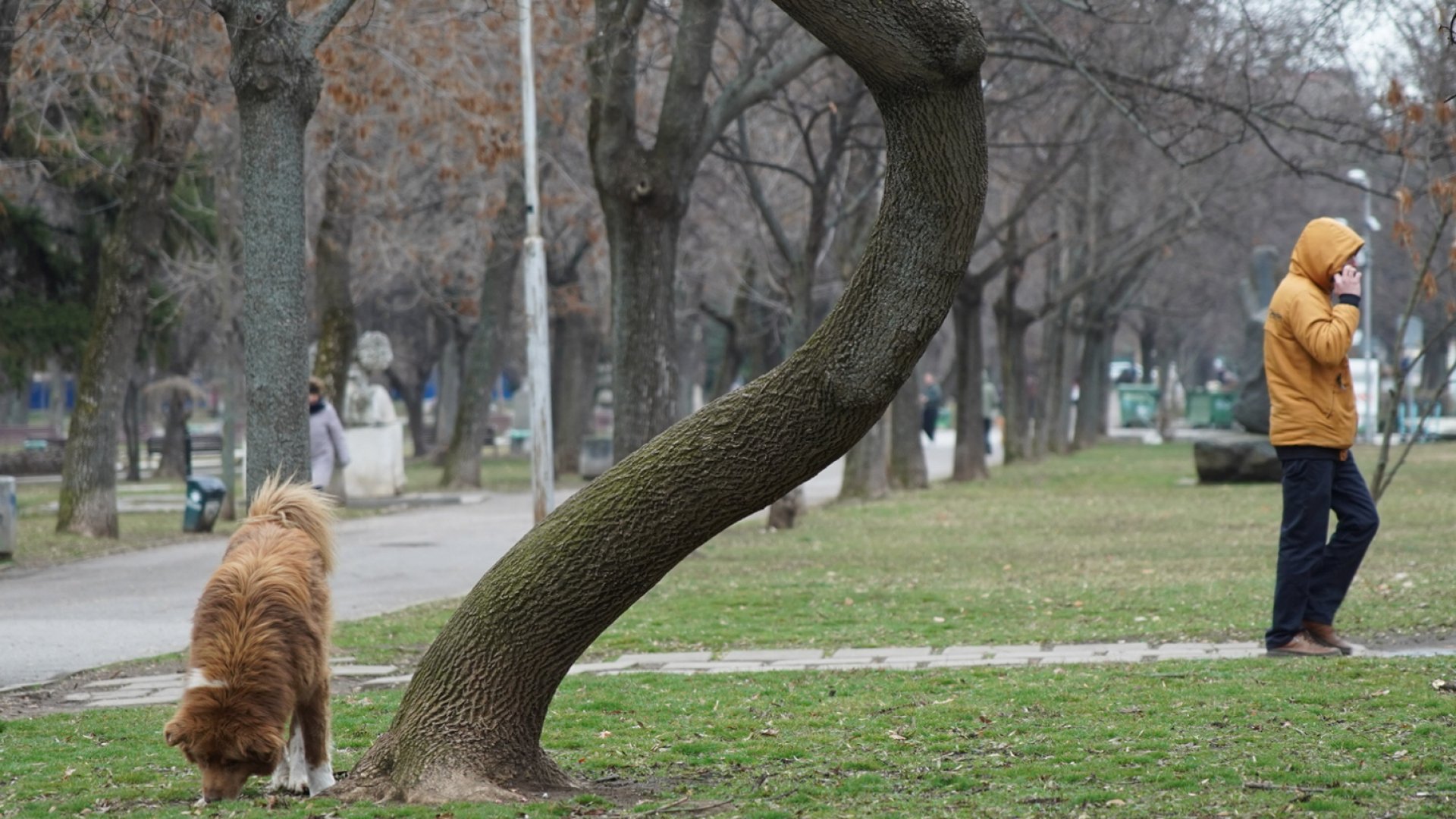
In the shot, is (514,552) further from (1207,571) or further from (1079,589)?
(1207,571)

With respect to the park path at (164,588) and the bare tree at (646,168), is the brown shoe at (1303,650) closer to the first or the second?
the park path at (164,588)

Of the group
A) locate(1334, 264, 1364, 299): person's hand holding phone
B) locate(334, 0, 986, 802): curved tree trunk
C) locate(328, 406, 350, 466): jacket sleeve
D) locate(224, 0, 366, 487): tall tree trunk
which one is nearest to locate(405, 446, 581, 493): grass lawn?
locate(328, 406, 350, 466): jacket sleeve

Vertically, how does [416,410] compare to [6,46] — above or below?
below

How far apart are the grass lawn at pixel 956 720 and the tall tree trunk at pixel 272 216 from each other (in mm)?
1637

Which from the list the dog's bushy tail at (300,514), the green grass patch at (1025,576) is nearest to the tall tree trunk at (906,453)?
the green grass patch at (1025,576)

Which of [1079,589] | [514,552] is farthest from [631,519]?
[1079,589]

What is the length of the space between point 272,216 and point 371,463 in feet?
59.4

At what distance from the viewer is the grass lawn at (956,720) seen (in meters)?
5.86

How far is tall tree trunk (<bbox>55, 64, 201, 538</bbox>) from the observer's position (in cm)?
1936

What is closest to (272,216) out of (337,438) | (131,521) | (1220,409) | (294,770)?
(294,770)

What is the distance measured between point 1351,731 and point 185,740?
4.47 meters

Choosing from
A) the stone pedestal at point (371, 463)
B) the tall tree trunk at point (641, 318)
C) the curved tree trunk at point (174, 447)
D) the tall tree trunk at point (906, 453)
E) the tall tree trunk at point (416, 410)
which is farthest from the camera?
the tall tree trunk at point (416, 410)

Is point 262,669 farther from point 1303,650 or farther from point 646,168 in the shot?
point 646,168

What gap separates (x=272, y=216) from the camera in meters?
10.1
